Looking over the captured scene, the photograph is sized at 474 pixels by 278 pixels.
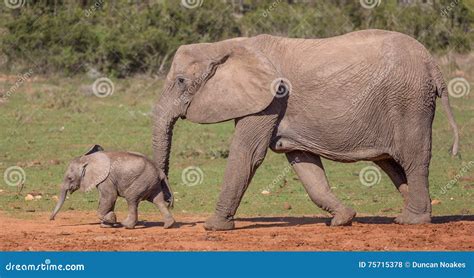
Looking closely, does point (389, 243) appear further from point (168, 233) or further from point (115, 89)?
point (115, 89)

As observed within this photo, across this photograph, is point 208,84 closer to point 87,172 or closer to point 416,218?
point 87,172

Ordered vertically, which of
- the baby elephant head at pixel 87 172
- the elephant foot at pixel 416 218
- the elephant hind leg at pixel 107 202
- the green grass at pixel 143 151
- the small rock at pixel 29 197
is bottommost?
the green grass at pixel 143 151

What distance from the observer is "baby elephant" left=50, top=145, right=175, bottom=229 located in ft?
39.3

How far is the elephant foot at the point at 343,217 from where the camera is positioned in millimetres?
12219

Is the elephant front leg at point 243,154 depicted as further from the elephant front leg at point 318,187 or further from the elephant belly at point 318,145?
the elephant front leg at point 318,187

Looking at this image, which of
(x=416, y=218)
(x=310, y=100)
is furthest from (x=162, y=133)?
(x=416, y=218)

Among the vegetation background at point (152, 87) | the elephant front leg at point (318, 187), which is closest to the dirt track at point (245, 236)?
the elephant front leg at point (318, 187)

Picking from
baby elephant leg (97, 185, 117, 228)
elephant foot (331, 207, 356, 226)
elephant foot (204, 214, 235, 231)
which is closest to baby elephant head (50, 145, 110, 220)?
baby elephant leg (97, 185, 117, 228)

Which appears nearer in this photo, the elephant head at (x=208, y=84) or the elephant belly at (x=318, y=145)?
the elephant head at (x=208, y=84)

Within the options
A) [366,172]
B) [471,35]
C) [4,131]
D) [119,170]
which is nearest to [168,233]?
[119,170]

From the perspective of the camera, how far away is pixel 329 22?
28.5 m

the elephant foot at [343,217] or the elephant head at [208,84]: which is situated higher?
the elephant head at [208,84]

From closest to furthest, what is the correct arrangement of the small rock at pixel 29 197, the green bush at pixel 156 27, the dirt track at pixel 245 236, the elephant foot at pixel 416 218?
the dirt track at pixel 245 236 < the elephant foot at pixel 416 218 < the small rock at pixel 29 197 < the green bush at pixel 156 27

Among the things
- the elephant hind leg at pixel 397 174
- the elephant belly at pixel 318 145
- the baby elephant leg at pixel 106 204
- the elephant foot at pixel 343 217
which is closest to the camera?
the baby elephant leg at pixel 106 204
